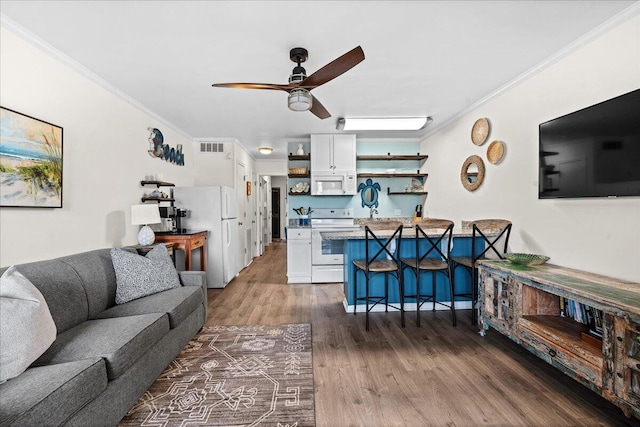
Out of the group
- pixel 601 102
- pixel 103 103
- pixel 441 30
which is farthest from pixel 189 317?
pixel 601 102

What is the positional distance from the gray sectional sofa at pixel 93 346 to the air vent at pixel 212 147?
10.9 feet

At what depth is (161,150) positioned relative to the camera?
4305 mm

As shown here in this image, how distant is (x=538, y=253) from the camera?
285cm

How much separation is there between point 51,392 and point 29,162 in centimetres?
183

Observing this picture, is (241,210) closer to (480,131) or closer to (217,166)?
(217,166)

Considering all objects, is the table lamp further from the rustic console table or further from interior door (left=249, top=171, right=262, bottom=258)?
interior door (left=249, top=171, right=262, bottom=258)

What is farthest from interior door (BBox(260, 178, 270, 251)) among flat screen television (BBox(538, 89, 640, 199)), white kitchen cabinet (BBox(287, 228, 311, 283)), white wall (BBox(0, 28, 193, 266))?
flat screen television (BBox(538, 89, 640, 199))

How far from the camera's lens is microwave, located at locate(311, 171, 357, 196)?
534 centimetres

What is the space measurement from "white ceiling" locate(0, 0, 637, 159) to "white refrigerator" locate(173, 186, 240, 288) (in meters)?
1.39

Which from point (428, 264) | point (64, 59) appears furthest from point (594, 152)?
point (64, 59)

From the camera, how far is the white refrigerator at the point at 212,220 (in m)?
4.56

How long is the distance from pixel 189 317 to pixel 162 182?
6.99 ft

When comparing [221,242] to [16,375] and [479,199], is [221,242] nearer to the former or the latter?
[16,375]

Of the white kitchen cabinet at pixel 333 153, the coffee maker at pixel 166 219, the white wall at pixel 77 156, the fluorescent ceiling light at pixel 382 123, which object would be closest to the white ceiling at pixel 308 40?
the white wall at pixel 77 156
